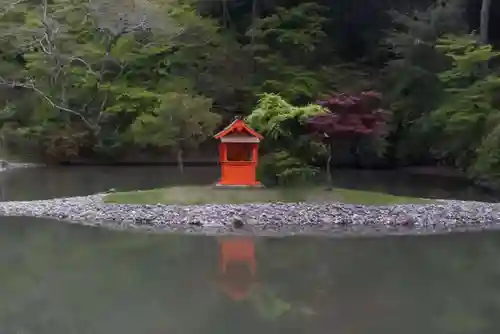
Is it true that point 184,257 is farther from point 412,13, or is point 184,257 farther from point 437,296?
point 412,13

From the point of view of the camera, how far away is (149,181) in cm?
1980

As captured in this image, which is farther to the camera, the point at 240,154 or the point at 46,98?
the point at 46,98

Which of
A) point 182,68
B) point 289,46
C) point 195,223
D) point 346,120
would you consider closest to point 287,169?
point 346,120

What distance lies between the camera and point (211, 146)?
2552cm

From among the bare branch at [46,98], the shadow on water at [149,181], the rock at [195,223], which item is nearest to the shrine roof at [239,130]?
the rock at [195,223]

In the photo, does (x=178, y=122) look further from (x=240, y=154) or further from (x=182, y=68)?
(x=240, y=154)

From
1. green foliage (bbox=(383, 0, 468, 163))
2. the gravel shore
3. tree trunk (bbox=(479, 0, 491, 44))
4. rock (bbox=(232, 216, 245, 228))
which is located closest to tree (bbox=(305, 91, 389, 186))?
the gravel shore

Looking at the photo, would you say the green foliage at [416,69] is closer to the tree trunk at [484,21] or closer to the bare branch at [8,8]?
the tree trunk at [484,21]

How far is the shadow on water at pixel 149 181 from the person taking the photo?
17.4 metres

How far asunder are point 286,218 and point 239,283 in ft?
13.0

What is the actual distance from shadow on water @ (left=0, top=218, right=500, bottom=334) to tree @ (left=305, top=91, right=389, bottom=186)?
2.92m

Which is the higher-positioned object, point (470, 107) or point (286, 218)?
point (470, 107)

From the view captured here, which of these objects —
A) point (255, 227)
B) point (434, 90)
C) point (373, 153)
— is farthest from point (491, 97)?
point (255, 227)

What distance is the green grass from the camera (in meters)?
13.8
